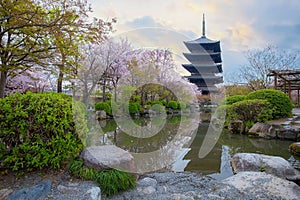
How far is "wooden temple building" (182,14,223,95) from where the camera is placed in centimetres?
1820

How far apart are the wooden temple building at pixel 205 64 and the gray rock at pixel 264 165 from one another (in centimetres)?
1607

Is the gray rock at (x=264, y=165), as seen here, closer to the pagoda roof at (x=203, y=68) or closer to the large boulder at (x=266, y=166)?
the large boulder at (x=266, y=166)

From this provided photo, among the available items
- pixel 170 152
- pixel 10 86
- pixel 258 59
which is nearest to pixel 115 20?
pixel 170 152

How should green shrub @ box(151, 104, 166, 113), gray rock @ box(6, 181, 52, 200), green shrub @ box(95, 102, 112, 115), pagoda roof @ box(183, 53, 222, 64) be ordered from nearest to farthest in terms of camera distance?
gray rock @ box(6, 181, 52, 200) → green shrub @ box(95, 102, 112, 115) → green shrub @ box(151, 104, 166, 113) → pagoda roof @ box(183, 53, 222, 64)

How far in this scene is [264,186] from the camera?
196 cm

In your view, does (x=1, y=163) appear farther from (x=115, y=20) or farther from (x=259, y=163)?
(x=115, y=20)

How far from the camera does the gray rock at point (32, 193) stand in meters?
1.60

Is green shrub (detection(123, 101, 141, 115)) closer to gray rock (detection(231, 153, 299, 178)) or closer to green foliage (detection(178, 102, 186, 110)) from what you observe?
green foliage (detection(178, 102, 186, 110))

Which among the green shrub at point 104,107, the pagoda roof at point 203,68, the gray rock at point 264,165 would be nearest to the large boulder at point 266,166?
the gray rock at point 264,165

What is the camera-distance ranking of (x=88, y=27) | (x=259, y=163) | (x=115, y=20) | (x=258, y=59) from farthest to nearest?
(x=258, y=59) → (x=115, y=20) → (x=88, y=27) → (x=259, y=163)

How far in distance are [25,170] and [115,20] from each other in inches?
131

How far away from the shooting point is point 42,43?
11.3 feet

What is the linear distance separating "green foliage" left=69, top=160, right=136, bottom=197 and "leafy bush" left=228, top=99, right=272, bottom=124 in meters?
4.67

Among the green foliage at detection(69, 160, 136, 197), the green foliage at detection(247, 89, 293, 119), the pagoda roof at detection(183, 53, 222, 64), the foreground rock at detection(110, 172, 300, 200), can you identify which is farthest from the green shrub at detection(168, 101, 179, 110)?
the green foliage at detection(69, 160, 136, 197)
